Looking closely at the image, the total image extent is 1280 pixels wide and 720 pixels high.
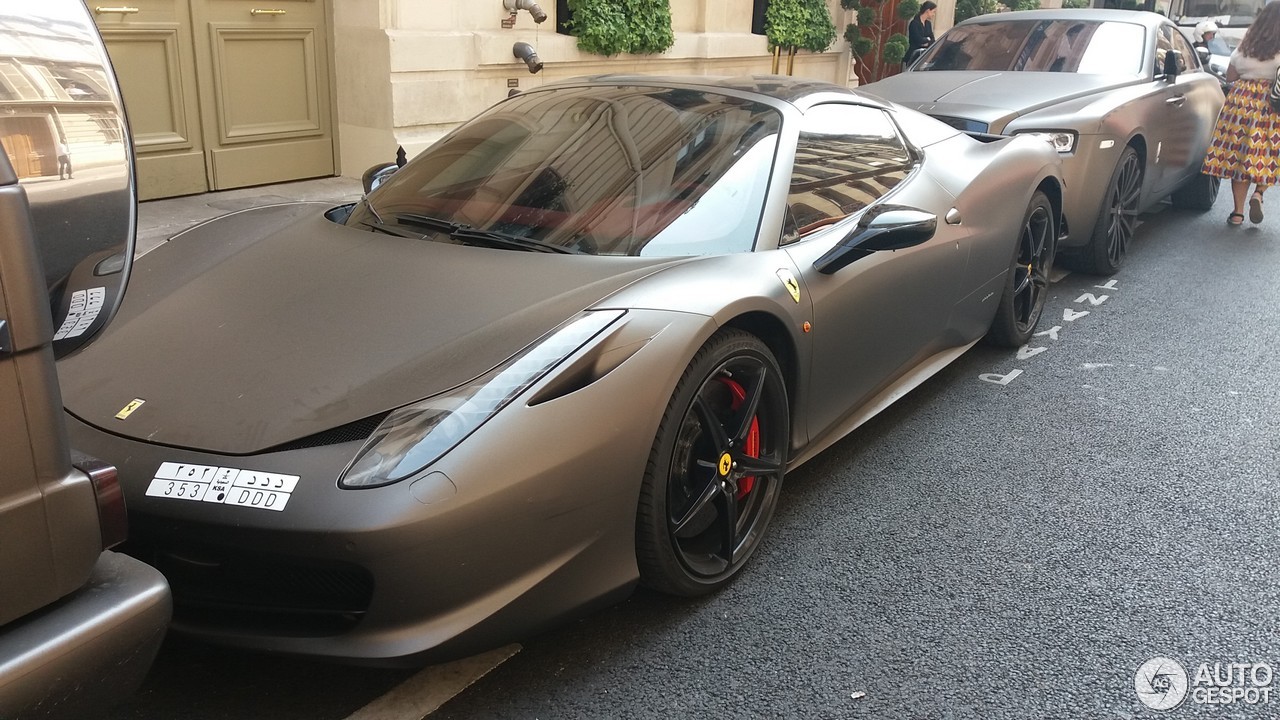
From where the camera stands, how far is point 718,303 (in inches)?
111

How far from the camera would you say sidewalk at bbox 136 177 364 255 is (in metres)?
6.55

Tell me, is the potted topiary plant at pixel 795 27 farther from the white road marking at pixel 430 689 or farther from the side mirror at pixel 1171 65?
the white road marking at pixel 430 689

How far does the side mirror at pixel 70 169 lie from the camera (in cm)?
157

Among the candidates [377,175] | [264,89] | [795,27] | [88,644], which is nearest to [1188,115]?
[795,27]

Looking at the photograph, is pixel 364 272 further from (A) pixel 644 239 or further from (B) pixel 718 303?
(B) pixel 718 303

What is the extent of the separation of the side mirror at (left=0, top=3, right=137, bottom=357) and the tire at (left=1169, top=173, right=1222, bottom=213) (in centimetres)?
925

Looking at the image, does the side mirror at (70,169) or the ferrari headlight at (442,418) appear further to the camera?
the ferrari headlight at (442,418)

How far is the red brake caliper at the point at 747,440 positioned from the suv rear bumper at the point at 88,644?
162 cm

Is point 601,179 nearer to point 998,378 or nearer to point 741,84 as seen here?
point 741,84

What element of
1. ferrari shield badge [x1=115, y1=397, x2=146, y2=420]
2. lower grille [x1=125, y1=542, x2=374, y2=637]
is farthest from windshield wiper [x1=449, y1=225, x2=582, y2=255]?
lower grille [x1=125, y1=542, x2=374, y2=637]

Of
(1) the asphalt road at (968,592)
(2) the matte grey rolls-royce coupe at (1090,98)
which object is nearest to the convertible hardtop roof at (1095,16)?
(2) the matte grey rolls-royce coupe at (1090,98)

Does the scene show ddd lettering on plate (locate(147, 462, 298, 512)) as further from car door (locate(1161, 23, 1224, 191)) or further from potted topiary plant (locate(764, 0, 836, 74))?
potted topiary plant (locate(764, 0, 836, 74))

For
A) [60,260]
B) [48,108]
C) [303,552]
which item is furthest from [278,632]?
[48,108]

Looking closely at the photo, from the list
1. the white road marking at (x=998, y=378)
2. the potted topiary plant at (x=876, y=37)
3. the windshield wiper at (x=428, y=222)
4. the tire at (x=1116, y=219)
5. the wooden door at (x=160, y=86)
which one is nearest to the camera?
the windshield wiper at (x=428, y=222)
